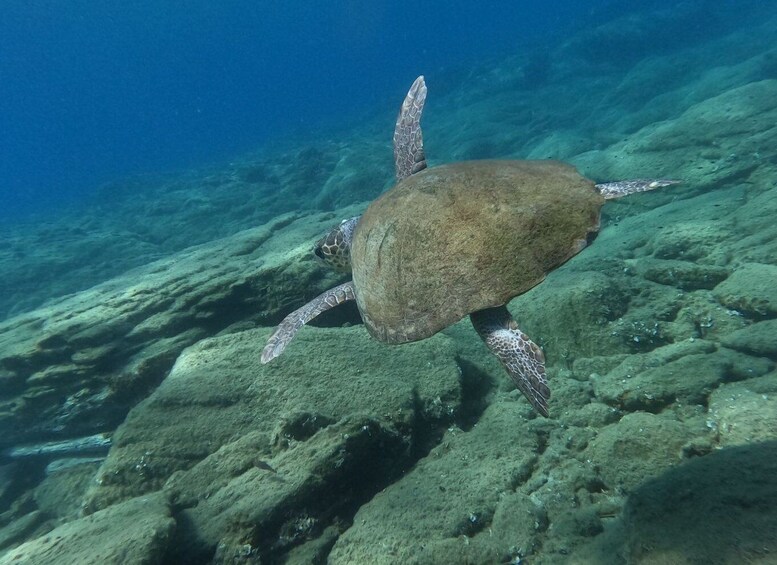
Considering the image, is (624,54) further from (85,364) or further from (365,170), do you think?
(85,364)

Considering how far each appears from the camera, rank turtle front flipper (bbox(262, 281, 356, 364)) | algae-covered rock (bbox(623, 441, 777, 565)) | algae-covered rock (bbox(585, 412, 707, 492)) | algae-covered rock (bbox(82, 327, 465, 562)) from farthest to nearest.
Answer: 1. turtle front flipper (bbox(262, 281, 356, 364))
2. algae-covered rock (bbox(82, 327, 465, 562))
3. algae-covered rock (bbox(585, 412, 707, 492))
4. algae-covered rock (bbox(623, 441, 777, 565))

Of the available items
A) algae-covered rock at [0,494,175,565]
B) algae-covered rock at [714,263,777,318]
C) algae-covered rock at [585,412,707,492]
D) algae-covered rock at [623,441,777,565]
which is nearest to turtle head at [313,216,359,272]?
algae-covered rock at [0,494,175,565]

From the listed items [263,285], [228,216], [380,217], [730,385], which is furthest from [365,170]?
[730,385]

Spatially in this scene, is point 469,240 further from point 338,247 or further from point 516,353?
point 338,247

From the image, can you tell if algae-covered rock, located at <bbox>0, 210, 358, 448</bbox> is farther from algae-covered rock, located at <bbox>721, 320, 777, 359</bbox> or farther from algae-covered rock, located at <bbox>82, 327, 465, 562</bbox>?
algae-covered rock, located at <bbox>721, 320, 777, 359</bbox>

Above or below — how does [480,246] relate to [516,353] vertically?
above

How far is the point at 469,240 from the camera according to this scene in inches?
112

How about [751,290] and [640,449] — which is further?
[751,290]

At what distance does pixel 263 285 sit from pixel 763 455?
532 centimetres

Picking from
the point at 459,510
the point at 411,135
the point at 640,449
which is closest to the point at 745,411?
the point at 640,449

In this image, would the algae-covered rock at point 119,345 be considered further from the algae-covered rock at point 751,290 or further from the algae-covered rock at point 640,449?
the algae-covered rock at point 751,290

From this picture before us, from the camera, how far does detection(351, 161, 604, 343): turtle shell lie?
280 cm

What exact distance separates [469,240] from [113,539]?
3.19 metres

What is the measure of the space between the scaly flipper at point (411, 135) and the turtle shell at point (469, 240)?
5.11 feet
